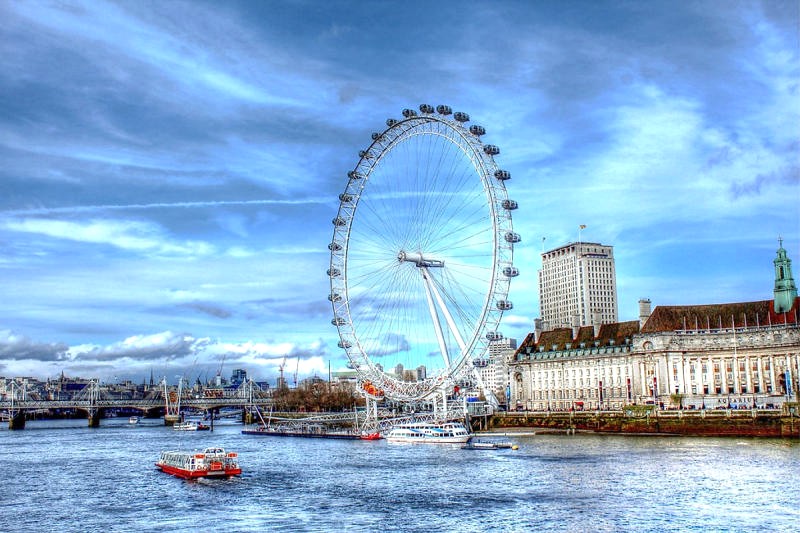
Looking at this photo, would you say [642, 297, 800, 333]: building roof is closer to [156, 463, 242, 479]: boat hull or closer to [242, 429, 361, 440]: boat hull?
[242, 429, 361, 440]: boat hull

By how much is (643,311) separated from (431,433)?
5064cm

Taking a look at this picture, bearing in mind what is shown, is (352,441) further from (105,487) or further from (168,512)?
(168,512)

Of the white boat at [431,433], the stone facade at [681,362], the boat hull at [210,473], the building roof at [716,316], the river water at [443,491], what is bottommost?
the river water at [443,491]

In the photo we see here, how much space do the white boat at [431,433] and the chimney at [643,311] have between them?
43.8 m

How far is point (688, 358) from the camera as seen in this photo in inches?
5217

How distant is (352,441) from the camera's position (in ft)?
406

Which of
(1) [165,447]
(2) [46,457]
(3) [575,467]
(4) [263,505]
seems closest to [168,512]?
(4) [263,505]

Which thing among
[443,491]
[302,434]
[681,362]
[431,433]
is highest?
[681,362]

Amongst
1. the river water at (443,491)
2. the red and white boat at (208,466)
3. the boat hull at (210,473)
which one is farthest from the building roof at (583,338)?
the boat hull at (210,473)

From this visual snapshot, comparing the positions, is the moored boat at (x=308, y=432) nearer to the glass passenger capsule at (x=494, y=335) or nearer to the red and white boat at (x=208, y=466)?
the glass passenger capsule at (x=494, y=335)

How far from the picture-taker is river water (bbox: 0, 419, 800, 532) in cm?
4775

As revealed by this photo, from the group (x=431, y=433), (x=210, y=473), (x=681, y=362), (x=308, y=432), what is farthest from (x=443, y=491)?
(x=308, y=432)

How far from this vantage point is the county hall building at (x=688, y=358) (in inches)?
4914

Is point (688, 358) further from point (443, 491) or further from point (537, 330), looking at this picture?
point (443, 491)
